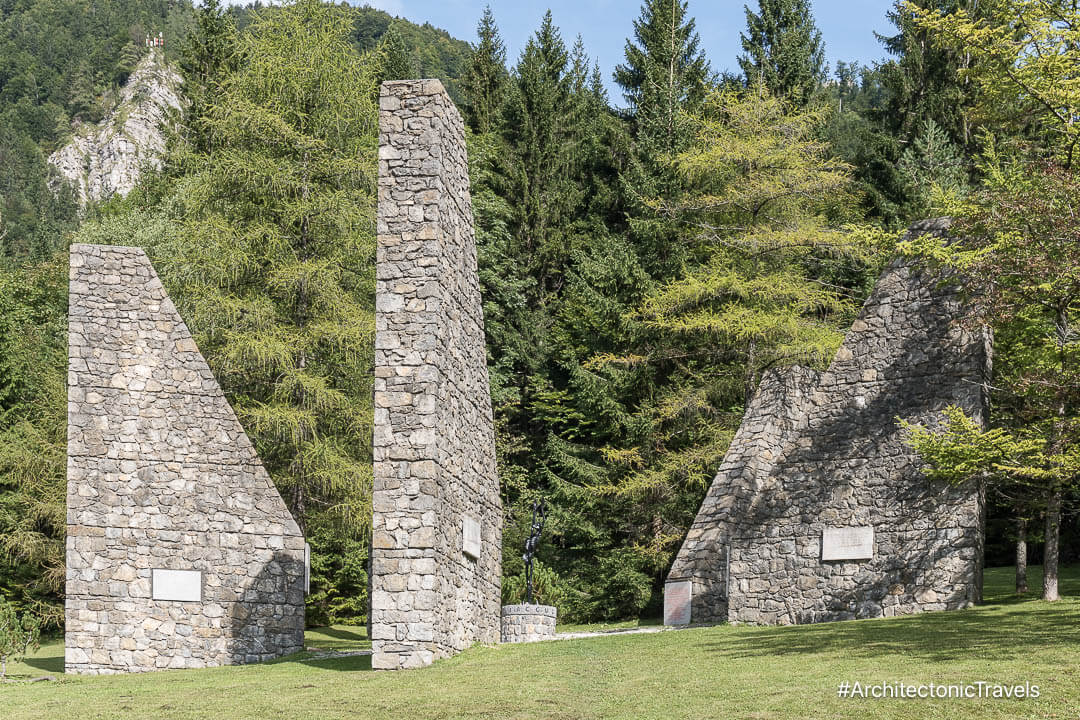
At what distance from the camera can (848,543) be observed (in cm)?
1816

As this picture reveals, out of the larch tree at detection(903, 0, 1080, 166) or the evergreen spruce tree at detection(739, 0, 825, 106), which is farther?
the evergreen spruce tree at detection(739, 0, 825, 106)

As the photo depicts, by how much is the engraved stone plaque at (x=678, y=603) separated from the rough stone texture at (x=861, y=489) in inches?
5.7

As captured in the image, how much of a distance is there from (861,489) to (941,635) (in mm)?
4676

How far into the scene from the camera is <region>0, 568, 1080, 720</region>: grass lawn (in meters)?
10.3

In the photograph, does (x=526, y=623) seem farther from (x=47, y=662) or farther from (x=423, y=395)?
(x=47, y=662)

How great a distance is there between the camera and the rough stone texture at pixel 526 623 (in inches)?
738

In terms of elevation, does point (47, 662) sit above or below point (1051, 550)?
below

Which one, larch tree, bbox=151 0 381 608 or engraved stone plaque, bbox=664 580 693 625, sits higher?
larch tree, bbox=151 0 381 608

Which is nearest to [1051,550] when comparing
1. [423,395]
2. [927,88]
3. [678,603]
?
[678,603]

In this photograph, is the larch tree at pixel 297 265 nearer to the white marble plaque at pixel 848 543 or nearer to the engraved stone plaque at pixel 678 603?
the engraved stone plaque at pixel 678 603

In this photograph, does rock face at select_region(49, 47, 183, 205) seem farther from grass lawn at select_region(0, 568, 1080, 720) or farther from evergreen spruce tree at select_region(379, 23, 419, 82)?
grass lawn at select_region(0, 568, 1080, 720)

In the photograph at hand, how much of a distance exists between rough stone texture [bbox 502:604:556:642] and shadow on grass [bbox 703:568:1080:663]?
11.4 feet

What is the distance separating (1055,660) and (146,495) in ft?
45.2


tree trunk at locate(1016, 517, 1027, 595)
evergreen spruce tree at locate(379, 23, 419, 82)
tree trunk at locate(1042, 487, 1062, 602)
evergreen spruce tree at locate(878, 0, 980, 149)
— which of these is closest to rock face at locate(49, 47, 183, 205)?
evergreen spruce tree at locate(379, 23, 419, 82)
